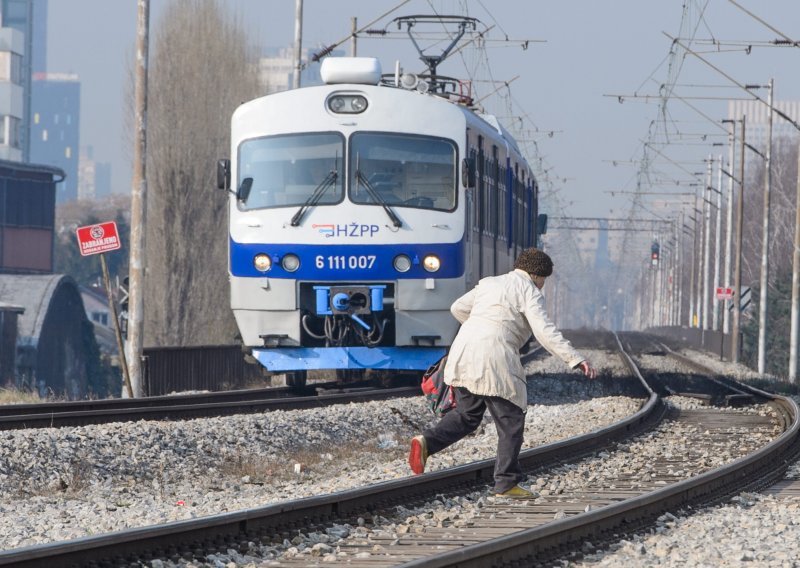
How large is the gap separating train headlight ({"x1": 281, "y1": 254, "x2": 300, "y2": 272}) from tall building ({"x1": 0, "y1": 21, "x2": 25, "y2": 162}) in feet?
262

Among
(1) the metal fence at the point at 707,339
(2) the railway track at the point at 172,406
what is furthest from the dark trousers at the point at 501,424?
(1) the metal fence at the point at 707,339

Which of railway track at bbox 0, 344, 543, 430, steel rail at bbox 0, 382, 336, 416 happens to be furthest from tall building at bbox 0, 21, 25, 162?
railway track at bbox 0, 344, 543, 430

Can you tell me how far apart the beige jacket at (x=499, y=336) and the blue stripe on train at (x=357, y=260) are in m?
7.73

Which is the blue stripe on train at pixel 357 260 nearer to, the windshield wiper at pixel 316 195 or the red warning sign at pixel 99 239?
the windshield wiper at pixel 316 195

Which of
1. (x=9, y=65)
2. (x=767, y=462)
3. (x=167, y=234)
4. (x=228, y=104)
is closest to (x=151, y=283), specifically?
(x=167, y=234)

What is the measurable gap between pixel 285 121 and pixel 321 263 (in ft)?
5.93

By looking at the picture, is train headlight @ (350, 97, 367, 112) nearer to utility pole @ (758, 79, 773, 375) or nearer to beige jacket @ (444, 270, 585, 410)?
beige jacket @ (444, 270, 585, 410)

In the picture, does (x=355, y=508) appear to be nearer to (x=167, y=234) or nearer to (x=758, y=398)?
(x=758, y=398)

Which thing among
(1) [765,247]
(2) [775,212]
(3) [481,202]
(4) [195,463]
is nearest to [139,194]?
(3) [481,202]

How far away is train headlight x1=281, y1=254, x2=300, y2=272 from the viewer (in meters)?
17.5

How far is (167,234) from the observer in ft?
151

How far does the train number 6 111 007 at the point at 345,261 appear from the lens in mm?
17391

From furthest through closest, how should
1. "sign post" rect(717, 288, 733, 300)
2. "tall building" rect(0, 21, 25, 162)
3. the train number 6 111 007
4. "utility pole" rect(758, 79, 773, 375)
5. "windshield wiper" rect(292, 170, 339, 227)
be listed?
"tall building" rect(0, 21, 25, 162) → "sign post" rect(717, 288, 733, 300) → "utility pole" rect(758, 79, 773, 375) → "windshield wiper" rect(292, 170, 339, 227) → the train number 6 111 007

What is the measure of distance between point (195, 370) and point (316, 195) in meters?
7.92
